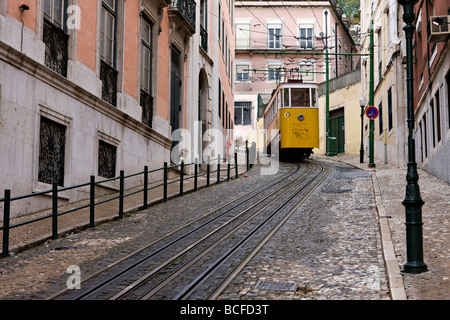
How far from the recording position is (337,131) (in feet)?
130

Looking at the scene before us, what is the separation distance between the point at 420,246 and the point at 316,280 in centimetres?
138

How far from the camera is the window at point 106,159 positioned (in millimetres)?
15320

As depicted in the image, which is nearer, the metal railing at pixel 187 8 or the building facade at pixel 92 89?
→ the building facade at pixel 92 89

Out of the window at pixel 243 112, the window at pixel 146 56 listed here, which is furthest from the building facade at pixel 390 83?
the window at pixel 243 112

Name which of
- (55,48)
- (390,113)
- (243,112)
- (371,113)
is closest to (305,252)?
(55,48)

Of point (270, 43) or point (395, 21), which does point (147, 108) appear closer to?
point (395, 21)

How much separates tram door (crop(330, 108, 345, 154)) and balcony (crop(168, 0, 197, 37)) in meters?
17.5

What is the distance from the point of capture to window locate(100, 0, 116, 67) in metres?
16.1

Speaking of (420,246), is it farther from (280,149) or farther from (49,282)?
(280,149)

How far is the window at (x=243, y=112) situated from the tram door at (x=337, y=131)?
13.5 metres

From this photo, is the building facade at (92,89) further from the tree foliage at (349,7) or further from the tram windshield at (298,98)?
the tree foliage at (349,7)

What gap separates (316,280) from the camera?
714 centimetres

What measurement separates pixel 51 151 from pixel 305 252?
6452 millimetres
